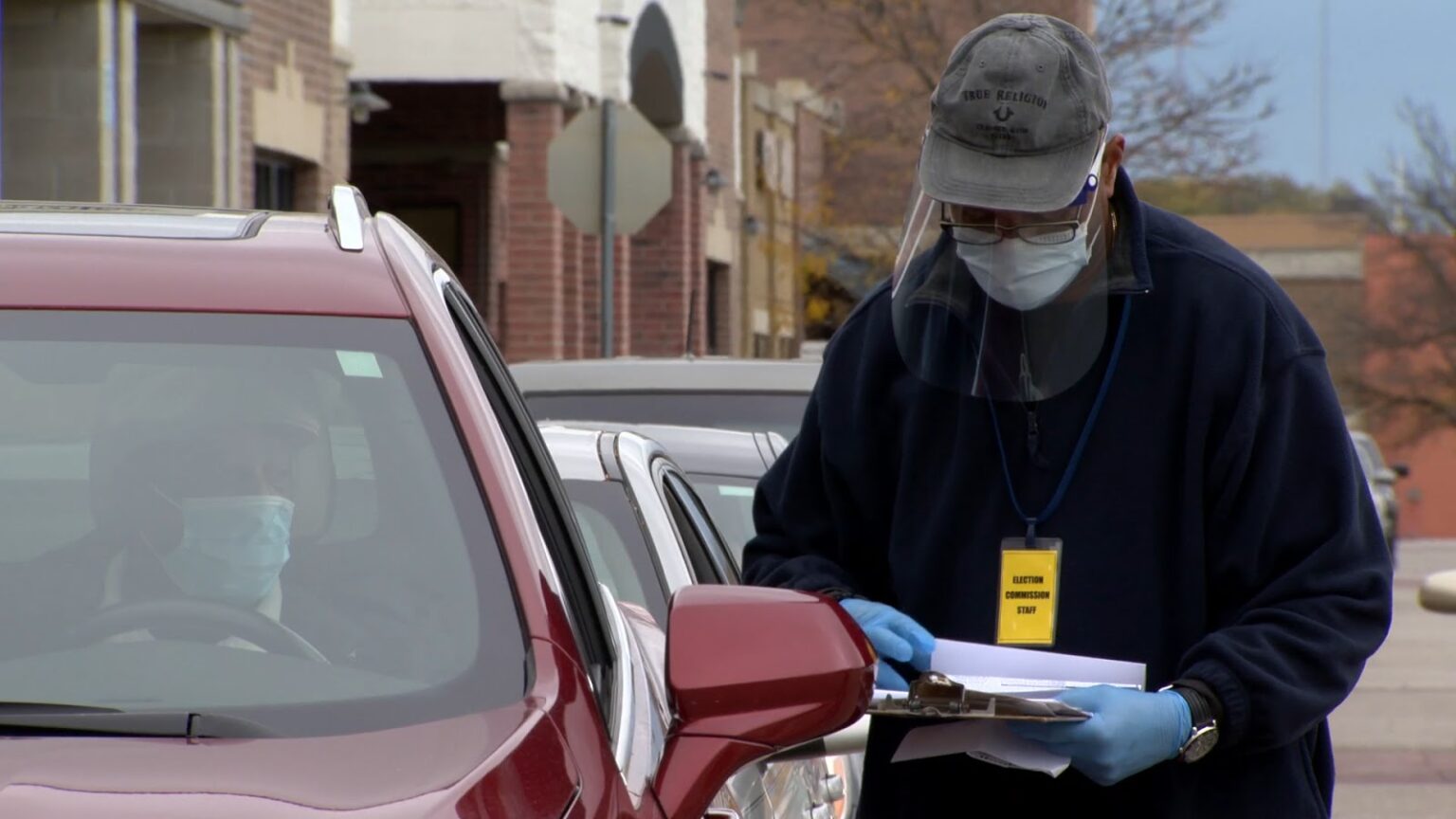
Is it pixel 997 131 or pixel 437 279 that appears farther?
pixel 437 279

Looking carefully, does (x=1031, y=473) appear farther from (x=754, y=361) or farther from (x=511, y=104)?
(x=511, y=104)

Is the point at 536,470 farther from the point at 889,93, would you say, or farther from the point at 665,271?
the point at 889,93

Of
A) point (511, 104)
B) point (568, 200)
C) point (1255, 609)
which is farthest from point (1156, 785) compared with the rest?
point (511, 104)

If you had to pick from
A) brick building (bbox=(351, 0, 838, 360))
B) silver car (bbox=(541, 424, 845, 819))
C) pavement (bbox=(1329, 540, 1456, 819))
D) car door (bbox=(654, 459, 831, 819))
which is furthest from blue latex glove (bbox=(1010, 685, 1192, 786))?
brick building (bbox=(351, 0, 838, 360))

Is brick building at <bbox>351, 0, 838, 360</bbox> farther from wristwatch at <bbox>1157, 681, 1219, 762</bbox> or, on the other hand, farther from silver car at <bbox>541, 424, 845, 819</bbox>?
wristwatch at <bbox>1157, 681, 1219, 762</bbox>

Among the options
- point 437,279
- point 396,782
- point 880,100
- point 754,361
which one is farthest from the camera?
point 880,100

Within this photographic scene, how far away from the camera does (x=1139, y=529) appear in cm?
296

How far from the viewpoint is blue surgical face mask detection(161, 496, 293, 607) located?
2.84 meters

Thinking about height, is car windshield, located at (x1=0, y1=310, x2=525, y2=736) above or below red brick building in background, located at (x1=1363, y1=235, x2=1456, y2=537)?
above

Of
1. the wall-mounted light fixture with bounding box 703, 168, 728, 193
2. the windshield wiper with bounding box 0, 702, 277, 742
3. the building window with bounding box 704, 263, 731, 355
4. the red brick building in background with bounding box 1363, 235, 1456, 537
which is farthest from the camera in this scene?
the red brick building in background with bounding box 1363, 235, 1456, 537

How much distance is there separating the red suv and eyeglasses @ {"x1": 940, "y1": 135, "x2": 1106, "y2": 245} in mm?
565

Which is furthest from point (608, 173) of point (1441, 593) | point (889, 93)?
point (889, 93)

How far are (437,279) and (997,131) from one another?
775mm

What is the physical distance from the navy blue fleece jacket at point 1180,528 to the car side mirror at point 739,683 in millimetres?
368
